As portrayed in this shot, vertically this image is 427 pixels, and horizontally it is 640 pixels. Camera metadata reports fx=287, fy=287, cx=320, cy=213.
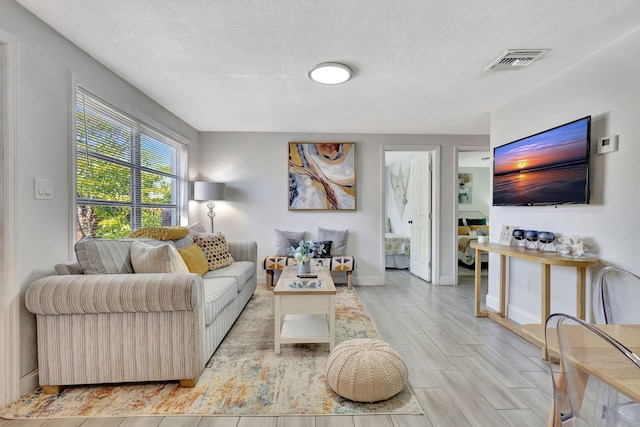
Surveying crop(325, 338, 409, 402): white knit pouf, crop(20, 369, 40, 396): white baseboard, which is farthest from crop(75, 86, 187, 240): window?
crop(325, 338, 409, 402): white knit pouf

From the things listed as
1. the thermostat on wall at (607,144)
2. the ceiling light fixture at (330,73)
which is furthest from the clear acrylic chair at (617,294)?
the ceiling light fixture at (330,73)

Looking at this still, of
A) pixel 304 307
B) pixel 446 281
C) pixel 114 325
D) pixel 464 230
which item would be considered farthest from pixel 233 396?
pixel 464 230

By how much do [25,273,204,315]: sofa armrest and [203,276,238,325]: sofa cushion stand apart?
1.02ft

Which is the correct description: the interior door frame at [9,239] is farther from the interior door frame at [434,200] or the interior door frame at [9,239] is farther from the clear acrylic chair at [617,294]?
the interior door frame at [434,200]

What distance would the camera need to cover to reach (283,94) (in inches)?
115

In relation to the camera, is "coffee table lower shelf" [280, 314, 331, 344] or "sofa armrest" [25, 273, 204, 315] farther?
"coffee table lower shelf" [280, 314, 331, 344]

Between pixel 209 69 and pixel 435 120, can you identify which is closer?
pixel 209 69

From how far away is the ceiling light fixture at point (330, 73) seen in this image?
2295 mm

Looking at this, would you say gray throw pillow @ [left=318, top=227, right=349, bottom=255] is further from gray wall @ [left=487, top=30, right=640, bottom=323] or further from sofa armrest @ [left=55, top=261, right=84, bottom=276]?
sofa armrest @ [left=55, top=261, right=84, bottom=276]

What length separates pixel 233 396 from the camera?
1.72 m

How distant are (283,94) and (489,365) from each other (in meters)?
2.94

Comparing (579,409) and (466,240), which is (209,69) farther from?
(466,240)

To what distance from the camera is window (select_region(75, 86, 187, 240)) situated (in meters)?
2.23

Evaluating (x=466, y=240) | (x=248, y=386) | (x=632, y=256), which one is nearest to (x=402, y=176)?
(x=466, y=240)
